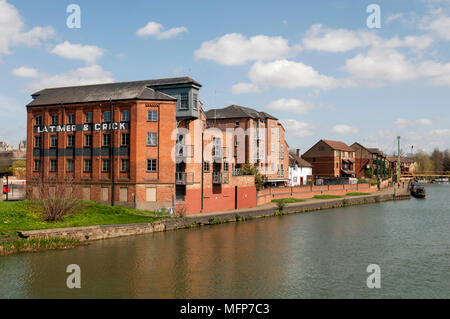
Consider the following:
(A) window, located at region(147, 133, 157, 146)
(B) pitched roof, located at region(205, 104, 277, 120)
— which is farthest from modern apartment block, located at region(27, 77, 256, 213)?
(B) pitched roof, located at region(205, 104, 277, 120)

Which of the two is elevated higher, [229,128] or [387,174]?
[229,128]

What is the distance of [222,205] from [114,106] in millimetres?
15484

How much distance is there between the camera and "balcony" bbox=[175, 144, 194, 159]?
39.1m

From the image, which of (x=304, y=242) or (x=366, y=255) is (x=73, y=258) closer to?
(x=304, y=242)

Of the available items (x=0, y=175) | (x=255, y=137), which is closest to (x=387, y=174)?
(x=255, y=137)

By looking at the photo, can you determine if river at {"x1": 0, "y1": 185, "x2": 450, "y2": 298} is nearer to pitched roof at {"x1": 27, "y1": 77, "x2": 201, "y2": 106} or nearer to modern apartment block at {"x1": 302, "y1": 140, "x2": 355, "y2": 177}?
pitched roof at {"x1": 27, "y1": 77, "x2": 201, "y2": 106}

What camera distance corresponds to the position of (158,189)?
124ft

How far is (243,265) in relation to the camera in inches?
925

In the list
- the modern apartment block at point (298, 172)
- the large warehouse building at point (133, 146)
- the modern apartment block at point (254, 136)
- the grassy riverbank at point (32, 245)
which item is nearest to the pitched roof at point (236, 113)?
the modern apartment block at point (254, 136)

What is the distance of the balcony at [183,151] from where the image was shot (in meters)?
39.1

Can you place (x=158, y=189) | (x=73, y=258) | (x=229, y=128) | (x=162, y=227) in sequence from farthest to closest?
(x=229, y=128) → (x=158, y=189) → (x=162, y=227) → (x=73, y=258)

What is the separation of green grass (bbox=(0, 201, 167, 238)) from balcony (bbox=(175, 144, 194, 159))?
6373 millimetres

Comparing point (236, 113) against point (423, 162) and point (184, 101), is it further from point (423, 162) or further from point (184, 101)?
point (423, 162)

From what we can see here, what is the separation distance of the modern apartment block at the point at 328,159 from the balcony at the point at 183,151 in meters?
58.7
